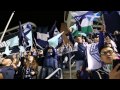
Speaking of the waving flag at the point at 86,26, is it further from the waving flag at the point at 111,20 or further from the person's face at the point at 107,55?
the person's face at the point at 107,55

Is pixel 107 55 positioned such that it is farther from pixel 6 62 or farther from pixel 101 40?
pixel 6 62

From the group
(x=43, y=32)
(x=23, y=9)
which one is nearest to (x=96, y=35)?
(x=43, y=32)

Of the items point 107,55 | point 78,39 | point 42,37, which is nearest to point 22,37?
point 42,37

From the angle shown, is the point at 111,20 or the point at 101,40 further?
the point at 111,20

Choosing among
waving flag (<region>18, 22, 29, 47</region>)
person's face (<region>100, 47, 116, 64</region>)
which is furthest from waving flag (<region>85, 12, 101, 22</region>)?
waving flag (<region>18, 22, 29, 47</region>)

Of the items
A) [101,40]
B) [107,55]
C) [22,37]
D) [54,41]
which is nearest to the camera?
[107,55]

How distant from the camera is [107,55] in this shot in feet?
32.8

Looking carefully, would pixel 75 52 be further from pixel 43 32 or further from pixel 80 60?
pixel 43 32

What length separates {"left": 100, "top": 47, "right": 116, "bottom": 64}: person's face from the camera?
9.94 meters

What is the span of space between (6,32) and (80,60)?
1999 millimetres

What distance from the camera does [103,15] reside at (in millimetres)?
10359

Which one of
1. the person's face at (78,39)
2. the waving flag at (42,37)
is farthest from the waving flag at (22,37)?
the person's face at (78,39)

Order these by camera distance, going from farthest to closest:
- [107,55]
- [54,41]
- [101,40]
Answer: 1. [54,41]
2. [101,40]
3. [107,55]

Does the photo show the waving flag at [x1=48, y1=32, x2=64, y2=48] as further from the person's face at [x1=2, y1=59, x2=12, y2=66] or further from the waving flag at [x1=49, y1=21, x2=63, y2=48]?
the person's face at [x1=2, y1=59, x2=12, y2=66]
